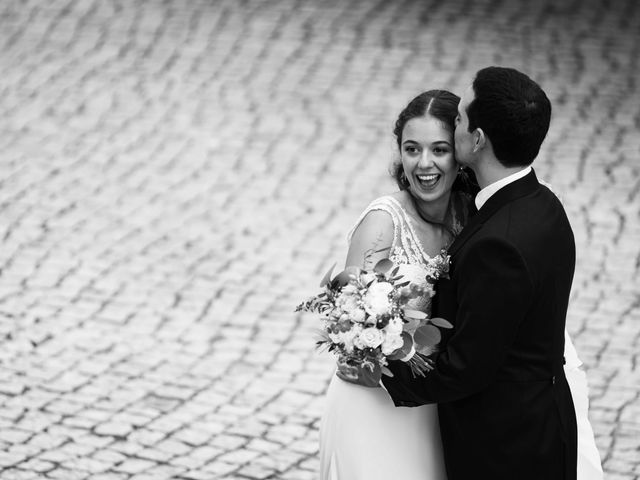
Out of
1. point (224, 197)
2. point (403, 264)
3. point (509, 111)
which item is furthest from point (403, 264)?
point (224, 197)

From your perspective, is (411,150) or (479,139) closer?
(479,139)

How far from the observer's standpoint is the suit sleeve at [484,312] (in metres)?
3.18

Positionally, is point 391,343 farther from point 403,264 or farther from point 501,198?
point 501,198

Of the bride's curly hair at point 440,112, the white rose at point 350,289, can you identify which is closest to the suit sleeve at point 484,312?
the white rose at point 350,289

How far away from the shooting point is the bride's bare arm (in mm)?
3660

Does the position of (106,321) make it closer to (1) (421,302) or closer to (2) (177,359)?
(2) (177,359)

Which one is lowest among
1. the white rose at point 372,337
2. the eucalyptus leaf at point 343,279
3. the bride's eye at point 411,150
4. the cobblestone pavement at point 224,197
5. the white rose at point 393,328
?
the white rose at point 372,337

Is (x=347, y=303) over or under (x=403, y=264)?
under

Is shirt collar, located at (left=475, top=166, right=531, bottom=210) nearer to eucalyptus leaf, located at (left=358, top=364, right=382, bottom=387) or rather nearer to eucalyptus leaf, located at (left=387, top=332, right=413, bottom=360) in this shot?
eucalyptus leaf, located at (left=387, top=332, right=413, bottom=360)

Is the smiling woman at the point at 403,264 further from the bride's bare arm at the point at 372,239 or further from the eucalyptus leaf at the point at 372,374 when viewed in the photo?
the eucalyptus leaf at the point at 372,374

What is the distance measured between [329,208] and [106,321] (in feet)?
7.87

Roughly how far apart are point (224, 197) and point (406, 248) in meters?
5.24

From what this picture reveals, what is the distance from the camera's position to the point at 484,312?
10.4 feet

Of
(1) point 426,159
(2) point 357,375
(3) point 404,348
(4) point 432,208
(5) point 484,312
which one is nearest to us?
(5) point 484,312
